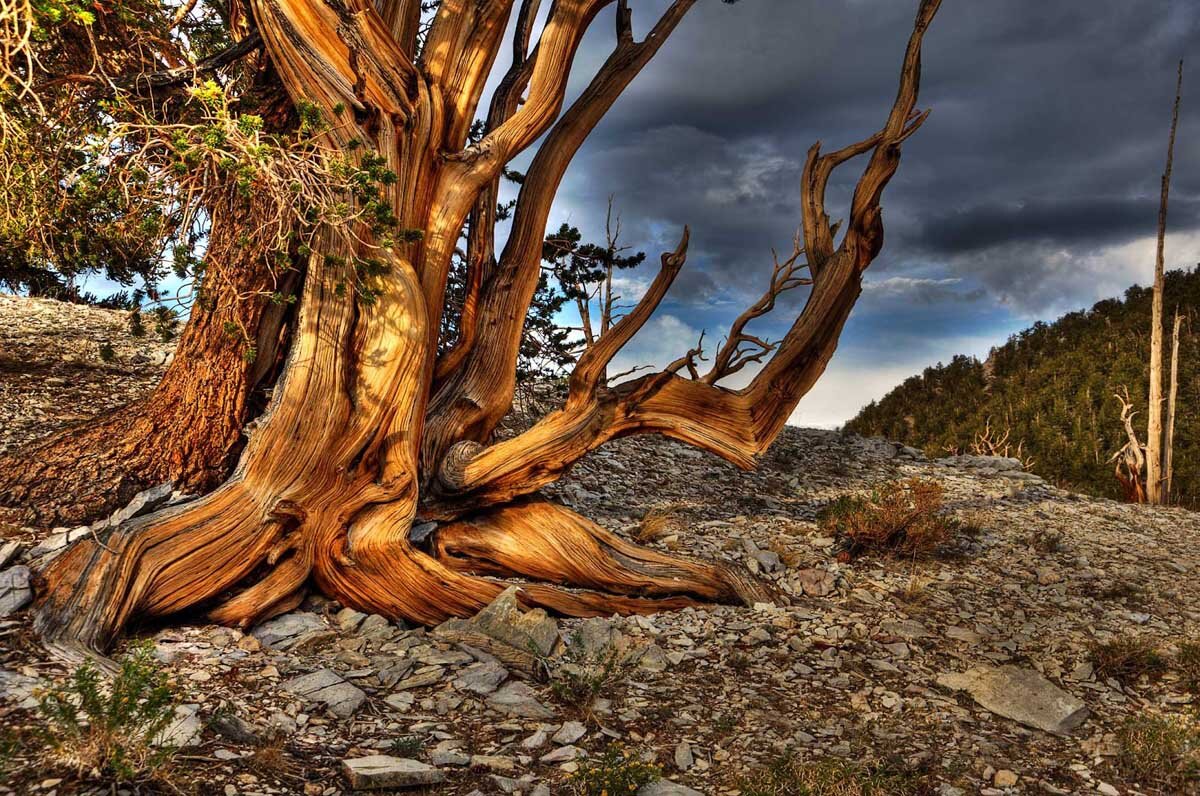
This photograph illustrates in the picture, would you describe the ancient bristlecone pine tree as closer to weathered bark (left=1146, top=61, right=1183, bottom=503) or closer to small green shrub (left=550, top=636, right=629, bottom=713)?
small green shrub (left=550, top=636, right=629, bottom=713)

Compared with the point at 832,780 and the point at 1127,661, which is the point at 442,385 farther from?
the point at 1127,661

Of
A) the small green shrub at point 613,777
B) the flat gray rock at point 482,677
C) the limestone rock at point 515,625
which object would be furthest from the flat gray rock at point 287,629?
the small green shrub at point 613,777

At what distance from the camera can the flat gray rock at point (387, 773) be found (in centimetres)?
339

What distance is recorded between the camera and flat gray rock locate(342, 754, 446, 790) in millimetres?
3389

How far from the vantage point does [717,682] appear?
203 inches

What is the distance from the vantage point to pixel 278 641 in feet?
17.1

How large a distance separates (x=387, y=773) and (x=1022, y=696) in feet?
13.1

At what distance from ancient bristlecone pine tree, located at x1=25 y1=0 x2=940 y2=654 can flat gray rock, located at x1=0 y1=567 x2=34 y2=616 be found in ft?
0.44

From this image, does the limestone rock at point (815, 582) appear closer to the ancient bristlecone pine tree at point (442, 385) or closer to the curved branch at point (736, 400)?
the ancient bristlecone pine tree at point (442, 385)

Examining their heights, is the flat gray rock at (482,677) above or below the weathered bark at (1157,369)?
below

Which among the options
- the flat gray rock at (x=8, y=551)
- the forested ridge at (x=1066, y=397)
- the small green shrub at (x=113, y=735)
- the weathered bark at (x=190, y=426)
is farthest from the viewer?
the forested ridge at (x=1066, y=397)

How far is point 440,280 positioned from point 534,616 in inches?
109

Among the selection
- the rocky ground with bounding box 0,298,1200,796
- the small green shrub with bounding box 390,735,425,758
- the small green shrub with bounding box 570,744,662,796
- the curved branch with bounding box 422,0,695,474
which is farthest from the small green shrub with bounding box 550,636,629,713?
the curved branch with bounding box 422,0,695,474

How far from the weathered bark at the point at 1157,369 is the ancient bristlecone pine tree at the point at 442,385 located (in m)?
15.8
